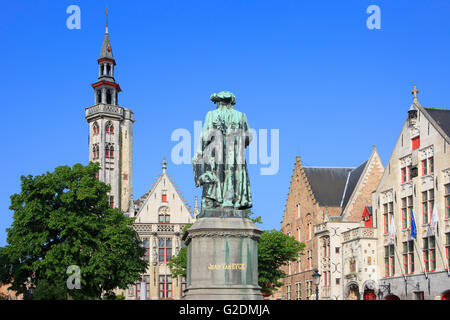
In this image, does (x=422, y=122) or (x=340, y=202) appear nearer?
(x=422, y=122)

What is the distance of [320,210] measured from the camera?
199 ft

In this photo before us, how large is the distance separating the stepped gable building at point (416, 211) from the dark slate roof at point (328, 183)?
11.2 meters

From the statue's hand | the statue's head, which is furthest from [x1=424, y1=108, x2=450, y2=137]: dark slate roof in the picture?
the statue's hand

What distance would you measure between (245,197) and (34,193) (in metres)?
27.8

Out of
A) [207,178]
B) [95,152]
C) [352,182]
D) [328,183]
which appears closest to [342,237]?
[352,182]

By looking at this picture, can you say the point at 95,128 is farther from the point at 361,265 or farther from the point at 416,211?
the point at 416,211

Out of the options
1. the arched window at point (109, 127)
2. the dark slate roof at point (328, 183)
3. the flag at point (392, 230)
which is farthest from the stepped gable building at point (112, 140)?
the flag at point (392, 230)

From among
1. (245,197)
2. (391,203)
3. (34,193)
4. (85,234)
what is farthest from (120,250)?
(245,197)

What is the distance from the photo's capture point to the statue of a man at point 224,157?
17734 mm

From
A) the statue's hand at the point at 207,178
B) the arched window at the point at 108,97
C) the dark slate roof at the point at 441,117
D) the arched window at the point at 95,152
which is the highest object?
the arched window at the point at 108,97

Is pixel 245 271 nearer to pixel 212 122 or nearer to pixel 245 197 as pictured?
pixel 245 197

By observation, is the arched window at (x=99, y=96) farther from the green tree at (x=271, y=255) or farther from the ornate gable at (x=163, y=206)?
the green tree at (x=271, y=255)

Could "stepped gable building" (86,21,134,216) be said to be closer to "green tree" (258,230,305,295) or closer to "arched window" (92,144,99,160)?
"arched window" (92,144,99,160)

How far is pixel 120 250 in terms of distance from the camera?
1683 inches
